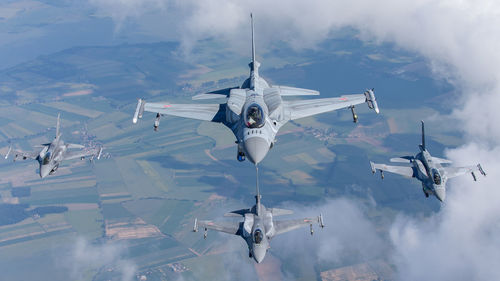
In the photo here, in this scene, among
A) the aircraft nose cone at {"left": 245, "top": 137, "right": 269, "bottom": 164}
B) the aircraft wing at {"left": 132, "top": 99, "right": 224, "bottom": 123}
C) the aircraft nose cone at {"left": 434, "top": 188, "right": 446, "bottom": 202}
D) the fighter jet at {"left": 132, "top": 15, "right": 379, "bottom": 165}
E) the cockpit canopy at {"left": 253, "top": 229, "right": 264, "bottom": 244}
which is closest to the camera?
the aircraft nose cone at {"left": 245, "top": 137, "right": 269, "bottom": 164}

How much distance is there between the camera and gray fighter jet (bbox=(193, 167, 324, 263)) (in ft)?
131

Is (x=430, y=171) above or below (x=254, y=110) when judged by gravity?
below

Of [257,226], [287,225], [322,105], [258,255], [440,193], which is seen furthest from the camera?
[322,105]

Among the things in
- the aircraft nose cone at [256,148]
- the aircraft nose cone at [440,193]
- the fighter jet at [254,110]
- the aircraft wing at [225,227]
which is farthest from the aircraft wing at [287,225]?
the aircraft nose cone at [440,193]

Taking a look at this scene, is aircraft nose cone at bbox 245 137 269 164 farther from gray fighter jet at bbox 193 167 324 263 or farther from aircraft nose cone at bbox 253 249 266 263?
aircraft nose cone at bbox 253 249 266 263

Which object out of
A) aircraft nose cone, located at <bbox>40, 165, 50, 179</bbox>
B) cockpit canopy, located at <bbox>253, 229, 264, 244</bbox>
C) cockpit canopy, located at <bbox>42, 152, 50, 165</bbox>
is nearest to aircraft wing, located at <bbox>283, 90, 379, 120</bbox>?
cockpit canopy, located at <bbox>253, 229, 264, 244</bbox>

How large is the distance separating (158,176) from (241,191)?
26221 mm

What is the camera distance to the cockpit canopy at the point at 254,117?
3809 centimetres

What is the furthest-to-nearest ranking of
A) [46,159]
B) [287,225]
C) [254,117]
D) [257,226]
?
1. [46,159]
2. [287,225]
3. [257,226]
4. [254,117]

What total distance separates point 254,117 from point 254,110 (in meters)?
0.73

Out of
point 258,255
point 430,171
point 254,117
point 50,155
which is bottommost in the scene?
point 258,255

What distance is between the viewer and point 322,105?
48.4m

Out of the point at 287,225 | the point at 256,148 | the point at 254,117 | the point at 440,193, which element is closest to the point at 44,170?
the point at 254,117

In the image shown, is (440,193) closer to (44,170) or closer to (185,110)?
(185,110)
